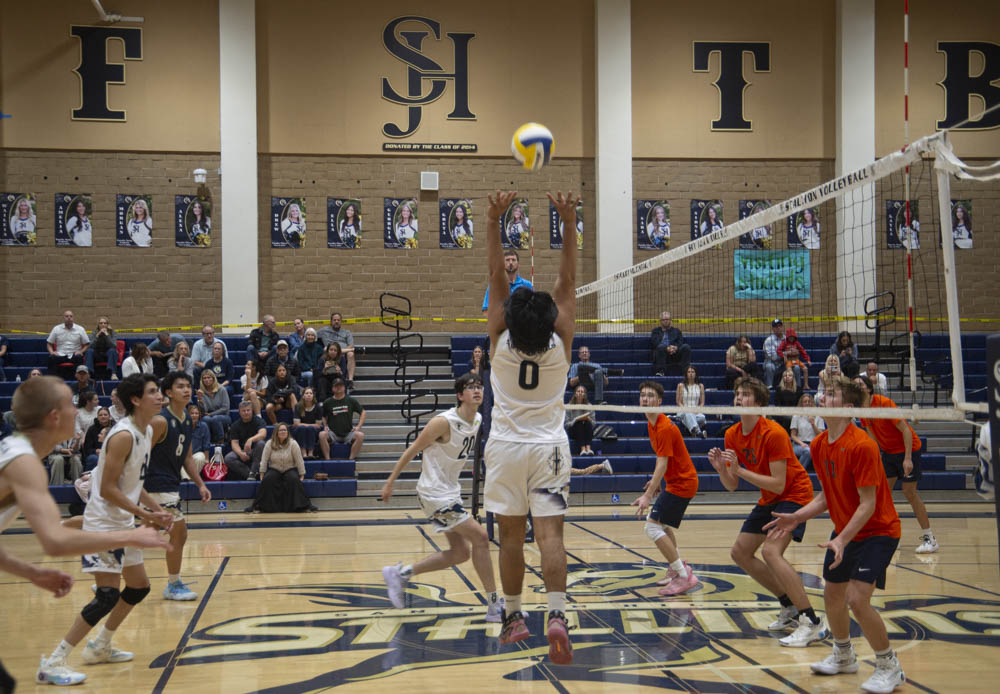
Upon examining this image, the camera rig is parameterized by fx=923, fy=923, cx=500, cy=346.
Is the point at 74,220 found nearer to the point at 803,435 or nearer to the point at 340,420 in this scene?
the point at 340,420

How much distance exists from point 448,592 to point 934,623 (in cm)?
386

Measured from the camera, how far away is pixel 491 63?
21.9m

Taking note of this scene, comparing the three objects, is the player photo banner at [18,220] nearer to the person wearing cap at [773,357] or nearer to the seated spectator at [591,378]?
the seated spectator at [591,378]

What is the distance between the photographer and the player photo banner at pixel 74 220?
2088 cm

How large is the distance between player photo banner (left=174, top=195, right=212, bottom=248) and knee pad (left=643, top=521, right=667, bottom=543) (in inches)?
626

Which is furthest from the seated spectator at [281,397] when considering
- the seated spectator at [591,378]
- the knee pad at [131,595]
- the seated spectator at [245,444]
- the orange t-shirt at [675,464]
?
the knee pad at [131,595]

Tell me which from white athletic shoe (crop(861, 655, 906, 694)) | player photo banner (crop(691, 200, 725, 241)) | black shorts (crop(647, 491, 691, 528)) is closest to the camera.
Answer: white athletic shoe (crop(861, 655, 906, 694))

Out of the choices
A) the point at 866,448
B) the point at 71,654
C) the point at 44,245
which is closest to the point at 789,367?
the point at 866,448

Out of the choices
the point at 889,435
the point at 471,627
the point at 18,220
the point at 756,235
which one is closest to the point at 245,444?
the point at 471,627

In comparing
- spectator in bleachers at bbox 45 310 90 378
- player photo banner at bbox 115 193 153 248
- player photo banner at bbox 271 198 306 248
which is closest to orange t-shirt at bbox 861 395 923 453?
spectator in bleachers at bbox 45 310 90 378

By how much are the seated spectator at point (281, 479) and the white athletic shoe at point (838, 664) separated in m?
9.69

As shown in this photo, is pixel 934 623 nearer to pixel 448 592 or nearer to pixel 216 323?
pixel 448 592

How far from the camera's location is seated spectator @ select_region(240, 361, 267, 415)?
15.3 metres

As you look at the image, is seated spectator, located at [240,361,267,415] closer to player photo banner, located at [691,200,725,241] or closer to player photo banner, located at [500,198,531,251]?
player photo banner, located at [500,198,531,251]
